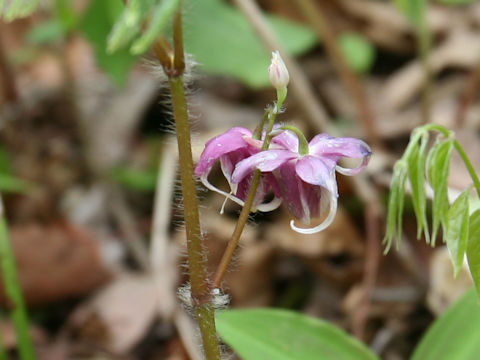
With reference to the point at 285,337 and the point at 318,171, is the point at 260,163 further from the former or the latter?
the point at 285,337

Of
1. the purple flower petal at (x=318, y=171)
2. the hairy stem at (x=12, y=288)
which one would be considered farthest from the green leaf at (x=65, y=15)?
the purple flower petal at (x=318, y=171)

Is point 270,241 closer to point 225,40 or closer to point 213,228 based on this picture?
point 213,228

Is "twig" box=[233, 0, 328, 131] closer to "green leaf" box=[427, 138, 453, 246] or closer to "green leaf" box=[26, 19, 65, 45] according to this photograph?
"green leaf" box=[26, 19, 65, 45]

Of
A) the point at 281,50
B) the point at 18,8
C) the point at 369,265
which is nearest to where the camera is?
the point at 18,8

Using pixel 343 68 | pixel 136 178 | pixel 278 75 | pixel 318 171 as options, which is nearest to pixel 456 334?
pixel 318 171

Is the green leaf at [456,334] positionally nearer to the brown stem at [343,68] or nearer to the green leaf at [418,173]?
the green leaf at [418,173]
